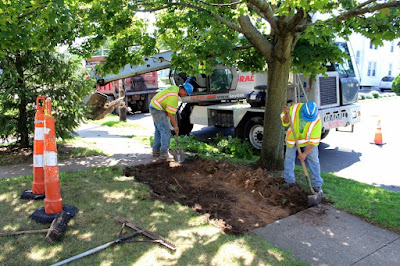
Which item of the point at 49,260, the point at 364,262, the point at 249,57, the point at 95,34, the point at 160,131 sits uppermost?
the point at 95,34

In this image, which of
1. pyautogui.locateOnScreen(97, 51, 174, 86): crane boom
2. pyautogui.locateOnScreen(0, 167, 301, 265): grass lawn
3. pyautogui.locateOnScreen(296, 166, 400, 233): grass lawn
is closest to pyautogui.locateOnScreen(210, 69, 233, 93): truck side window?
pyautogui.locateOnScreen(97, 51, 174, 86): crane boom

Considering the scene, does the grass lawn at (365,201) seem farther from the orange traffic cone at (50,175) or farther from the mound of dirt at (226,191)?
the orange traffic cone at (50,175)

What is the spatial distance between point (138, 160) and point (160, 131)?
0.78m

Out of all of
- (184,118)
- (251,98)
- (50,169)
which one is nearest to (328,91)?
(251,98)

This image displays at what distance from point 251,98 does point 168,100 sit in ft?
9.80

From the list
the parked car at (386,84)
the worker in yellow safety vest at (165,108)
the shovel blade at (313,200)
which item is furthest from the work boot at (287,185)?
the parked car at (386,84)

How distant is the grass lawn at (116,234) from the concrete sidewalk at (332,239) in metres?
0.27

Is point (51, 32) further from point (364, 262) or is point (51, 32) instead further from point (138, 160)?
point (364, 262)

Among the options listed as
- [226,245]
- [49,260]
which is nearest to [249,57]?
[226,245]

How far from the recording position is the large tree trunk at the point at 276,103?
646 centimetres

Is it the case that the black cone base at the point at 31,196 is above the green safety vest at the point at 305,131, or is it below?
below

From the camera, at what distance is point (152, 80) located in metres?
19.9

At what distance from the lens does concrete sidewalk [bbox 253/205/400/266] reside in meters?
3.73

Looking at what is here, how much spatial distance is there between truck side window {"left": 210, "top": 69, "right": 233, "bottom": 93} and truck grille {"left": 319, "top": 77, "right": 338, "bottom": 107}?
3.12 m
